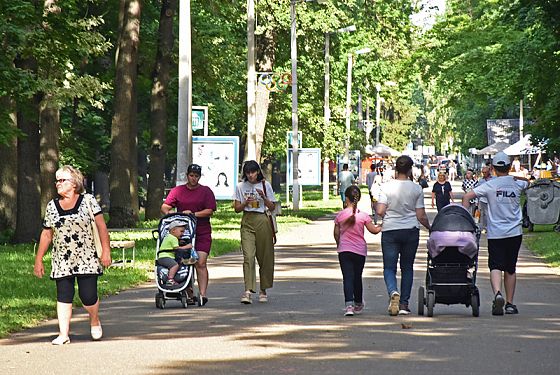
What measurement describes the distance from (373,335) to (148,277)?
9.15 m

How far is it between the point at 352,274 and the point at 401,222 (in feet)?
2.57

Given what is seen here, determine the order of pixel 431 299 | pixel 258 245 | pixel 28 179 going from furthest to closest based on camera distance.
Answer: pixel 28 179 < pixel 258 245 < pixel 431 299

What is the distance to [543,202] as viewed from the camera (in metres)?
35.9

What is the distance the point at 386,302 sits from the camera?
17719 mm

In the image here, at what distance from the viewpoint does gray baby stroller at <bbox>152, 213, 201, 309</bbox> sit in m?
17.0

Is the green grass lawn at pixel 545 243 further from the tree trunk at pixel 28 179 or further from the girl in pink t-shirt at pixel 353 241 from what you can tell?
the tree trunk at pixel 28 179

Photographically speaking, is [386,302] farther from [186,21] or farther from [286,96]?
[286,96]

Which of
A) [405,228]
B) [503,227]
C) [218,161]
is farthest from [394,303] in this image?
[218,161]

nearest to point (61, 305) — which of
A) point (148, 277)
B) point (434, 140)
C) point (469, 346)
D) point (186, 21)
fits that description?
point (469, 346)

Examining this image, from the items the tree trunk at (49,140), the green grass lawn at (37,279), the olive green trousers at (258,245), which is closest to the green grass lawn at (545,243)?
the green grass lawn at (37,279)

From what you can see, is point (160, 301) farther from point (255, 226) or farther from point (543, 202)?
point (543, 202)

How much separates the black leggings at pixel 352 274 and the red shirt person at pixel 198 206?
7.03 ft

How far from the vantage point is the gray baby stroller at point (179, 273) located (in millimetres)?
17031

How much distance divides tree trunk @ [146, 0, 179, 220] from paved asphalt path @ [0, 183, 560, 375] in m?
22.3
